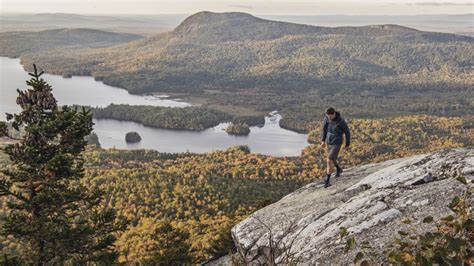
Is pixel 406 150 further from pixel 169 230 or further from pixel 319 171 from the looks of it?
pixel 169 230

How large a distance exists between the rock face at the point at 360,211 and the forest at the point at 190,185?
9022 millimetres

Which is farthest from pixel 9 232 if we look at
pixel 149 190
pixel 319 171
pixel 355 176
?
pixel 319 171

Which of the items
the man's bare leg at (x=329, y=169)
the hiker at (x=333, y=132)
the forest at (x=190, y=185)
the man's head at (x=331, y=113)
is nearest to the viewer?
the man's head at (x=331, y=113)

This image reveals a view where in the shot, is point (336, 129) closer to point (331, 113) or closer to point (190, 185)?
point (331, 113)

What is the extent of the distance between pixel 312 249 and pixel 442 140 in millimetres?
197875

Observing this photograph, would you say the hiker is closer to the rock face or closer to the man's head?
the man's head

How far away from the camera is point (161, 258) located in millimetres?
31688

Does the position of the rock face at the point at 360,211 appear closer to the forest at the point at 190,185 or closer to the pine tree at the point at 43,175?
the pine tree at the point at 43,175

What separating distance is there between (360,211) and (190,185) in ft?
306

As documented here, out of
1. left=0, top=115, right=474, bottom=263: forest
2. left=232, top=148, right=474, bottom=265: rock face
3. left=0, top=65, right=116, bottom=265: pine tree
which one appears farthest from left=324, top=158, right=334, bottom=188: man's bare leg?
left=0, top=65, right=116, bottom=265: pine tree

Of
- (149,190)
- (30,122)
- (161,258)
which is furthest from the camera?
(149,190)

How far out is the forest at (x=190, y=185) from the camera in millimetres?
49778

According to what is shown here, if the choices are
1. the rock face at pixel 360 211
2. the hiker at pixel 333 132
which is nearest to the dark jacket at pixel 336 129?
the hiker at pixel 333 132

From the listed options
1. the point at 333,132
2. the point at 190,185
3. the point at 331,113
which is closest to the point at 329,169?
the point at 333,132
